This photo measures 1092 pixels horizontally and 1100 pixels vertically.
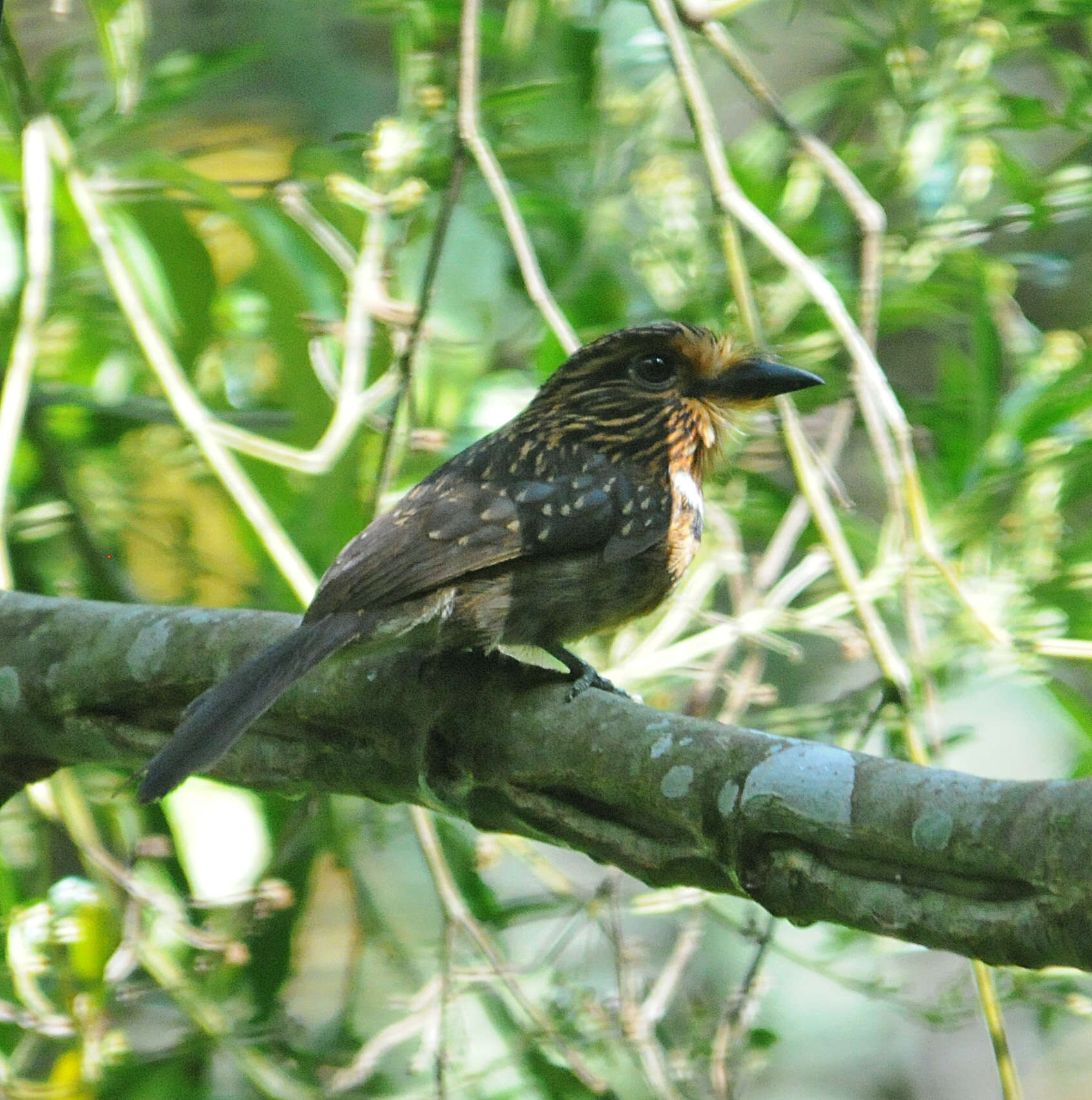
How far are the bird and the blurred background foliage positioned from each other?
0.75 ft

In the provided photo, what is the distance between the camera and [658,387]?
2689 mm

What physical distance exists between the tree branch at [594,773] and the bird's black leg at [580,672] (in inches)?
3.0

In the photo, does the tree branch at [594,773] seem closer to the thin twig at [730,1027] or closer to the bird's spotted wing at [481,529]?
the bird's spotted wing at [481,529]

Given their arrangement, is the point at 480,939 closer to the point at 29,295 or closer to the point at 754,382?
the point at 754,382

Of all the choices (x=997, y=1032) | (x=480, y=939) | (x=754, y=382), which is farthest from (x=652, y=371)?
(x=997, y=1032)

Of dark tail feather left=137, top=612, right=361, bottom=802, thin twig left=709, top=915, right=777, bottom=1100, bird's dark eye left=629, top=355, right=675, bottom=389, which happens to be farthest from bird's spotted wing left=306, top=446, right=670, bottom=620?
thin twig left=709, top=915, right=777, bottom=1100

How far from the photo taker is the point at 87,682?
2211 mm

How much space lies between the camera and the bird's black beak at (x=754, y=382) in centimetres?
256

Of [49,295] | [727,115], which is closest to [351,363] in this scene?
[49,295]

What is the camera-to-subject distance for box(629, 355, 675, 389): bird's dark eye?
8.85 ft

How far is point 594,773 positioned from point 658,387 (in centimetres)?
110

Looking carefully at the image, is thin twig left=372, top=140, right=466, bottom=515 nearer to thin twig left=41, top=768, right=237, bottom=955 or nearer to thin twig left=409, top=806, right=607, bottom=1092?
thin twig left=409, top=806, right=607, bottom=1092

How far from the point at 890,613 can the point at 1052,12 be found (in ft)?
4.89

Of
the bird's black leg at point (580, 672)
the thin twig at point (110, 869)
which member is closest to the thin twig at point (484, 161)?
the bird's black leg at point (580, 672)
